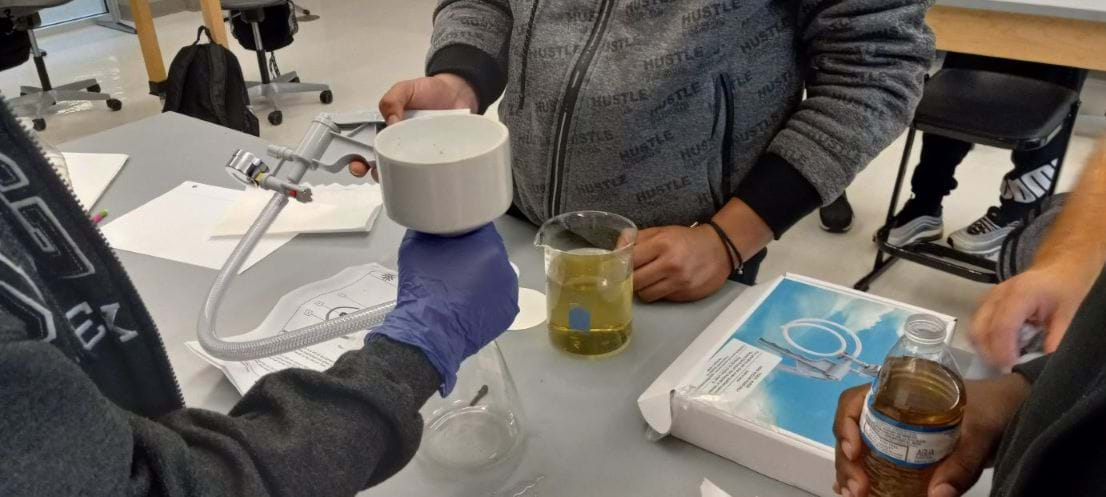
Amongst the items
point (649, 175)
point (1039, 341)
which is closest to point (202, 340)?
point (649, 175)

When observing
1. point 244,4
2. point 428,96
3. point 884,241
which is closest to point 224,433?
point 428,96

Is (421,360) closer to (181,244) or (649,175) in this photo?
(649,175)

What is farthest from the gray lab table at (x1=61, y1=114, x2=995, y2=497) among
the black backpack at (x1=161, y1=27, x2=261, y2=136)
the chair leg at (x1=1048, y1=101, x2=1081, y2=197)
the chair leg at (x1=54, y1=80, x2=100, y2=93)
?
the chair leg at (x1=54, y1=80, x2=100, y2=93)

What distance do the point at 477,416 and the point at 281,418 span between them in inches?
10.6

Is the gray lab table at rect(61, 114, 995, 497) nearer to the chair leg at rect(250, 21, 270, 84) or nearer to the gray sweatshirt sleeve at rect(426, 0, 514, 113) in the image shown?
the gray sweatshirt sleeve at rect(426, 0, 514, 113)

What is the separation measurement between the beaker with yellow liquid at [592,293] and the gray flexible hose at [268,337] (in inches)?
7.0

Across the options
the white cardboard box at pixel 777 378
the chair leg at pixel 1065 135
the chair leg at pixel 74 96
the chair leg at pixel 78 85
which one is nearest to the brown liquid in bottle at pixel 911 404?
the white cardboard box at pixel 777 378

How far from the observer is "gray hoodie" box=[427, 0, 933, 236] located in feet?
3.10

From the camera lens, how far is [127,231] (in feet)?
3.90

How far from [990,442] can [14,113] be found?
673mm

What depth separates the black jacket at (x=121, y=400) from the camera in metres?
0.39

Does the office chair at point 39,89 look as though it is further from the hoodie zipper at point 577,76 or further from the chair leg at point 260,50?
the hoodie zipper at point 577,76

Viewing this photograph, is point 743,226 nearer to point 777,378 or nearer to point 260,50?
point 777,378

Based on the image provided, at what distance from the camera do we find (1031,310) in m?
0.68
